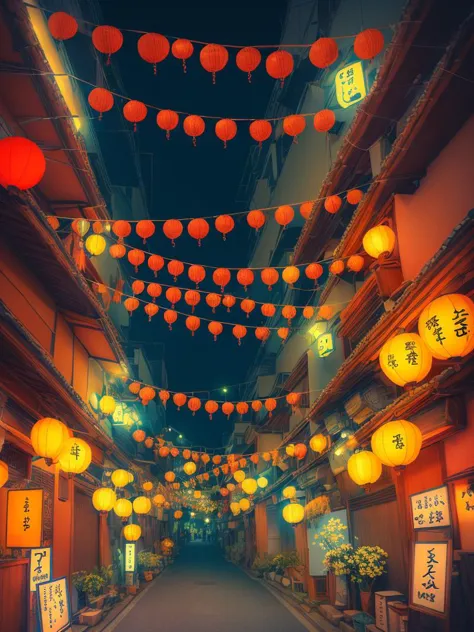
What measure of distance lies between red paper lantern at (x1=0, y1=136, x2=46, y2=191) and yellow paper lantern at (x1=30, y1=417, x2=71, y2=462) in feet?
15.9

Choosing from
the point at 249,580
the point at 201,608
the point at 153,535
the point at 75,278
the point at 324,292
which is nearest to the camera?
A: the point at 75,278

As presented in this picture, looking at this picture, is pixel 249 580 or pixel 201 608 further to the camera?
pixel 249 580

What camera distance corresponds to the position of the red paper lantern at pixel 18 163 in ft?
27.0

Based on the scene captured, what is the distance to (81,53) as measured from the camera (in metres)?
18.2

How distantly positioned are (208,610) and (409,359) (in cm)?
1300

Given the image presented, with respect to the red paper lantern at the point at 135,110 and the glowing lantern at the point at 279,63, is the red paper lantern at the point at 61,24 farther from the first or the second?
the glowing lantern at the point at 279,63

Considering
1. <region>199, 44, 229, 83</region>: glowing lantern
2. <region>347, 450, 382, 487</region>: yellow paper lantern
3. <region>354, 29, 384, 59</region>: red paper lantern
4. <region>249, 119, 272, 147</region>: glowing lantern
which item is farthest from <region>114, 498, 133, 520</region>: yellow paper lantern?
<region>354, 29, 384, 59</region>: red paper lantern

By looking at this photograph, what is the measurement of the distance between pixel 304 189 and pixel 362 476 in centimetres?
1540

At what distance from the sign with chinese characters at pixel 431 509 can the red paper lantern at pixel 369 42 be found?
8296 mm

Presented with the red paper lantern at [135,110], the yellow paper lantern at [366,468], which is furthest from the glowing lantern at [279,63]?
the yellow paper lantern at [366,468]

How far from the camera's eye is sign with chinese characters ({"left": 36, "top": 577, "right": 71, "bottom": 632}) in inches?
365

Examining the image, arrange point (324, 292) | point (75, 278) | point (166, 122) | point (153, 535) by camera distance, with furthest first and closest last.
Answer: point (153, 535)
point (324, 292)
point (75, 278)
point (166, 122)

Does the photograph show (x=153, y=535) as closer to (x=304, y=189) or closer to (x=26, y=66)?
(x=304, y=189)

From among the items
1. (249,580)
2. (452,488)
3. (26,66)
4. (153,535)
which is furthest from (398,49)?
A: (153,535)
